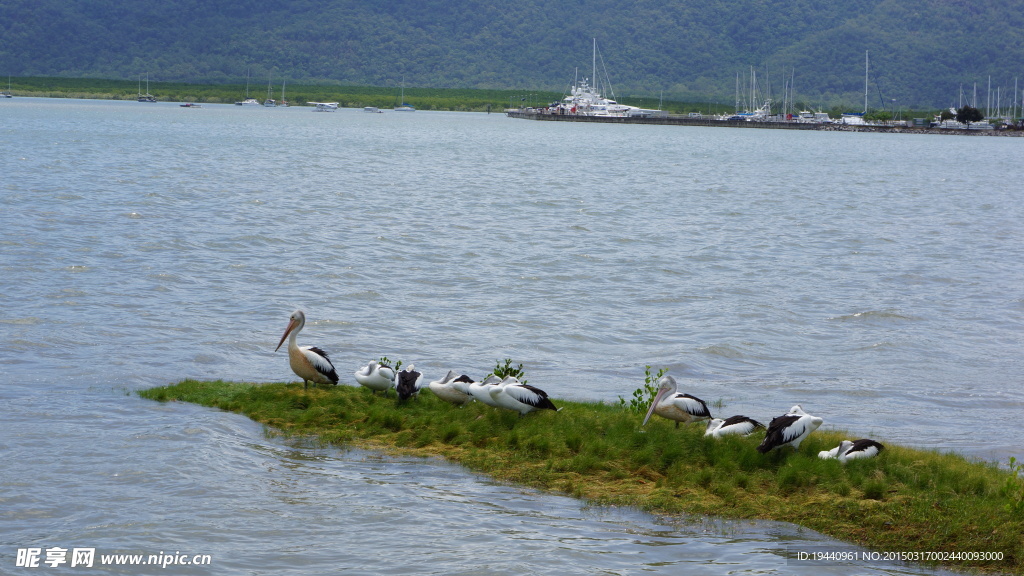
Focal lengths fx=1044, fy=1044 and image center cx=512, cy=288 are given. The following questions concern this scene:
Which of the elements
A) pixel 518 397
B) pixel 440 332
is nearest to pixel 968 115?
pixel 440 332

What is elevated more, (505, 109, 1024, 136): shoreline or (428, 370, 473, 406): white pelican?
(505, 109, 1024, 136): shoreline

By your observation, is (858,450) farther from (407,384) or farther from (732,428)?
(407,384)

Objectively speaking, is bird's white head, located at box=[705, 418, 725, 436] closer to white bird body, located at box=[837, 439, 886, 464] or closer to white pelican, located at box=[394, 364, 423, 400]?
white bird body, located at box=[837, 439, 886, 464]

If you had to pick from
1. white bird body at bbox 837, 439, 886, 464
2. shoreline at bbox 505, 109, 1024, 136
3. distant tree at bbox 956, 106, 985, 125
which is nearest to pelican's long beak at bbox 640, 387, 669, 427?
white bird body at bbox 837, 439, 886, 464

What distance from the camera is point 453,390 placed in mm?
13867

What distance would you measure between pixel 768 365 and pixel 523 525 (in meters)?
10.4

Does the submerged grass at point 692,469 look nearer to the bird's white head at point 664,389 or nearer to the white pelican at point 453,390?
the white pelican at point 453,390

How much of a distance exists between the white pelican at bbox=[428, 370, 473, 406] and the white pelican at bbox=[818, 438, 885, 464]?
458cm

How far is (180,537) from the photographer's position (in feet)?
34.9

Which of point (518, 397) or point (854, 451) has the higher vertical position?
point (518, 397)

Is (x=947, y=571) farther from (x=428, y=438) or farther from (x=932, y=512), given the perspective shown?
(x=428, y=438)

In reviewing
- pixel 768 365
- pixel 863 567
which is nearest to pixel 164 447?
pixel 863 567

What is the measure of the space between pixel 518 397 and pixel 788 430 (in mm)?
3343

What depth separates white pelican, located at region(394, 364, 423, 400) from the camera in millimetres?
14102
